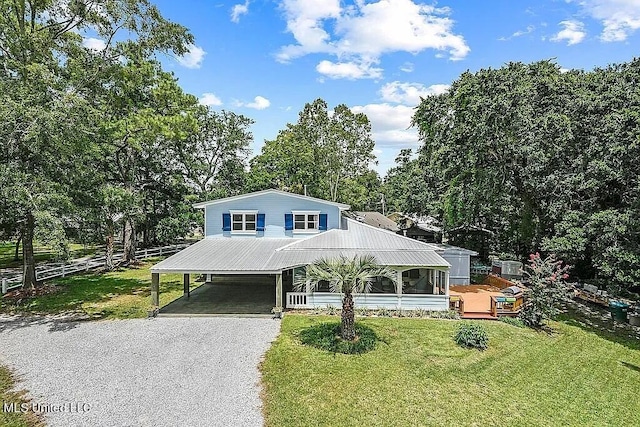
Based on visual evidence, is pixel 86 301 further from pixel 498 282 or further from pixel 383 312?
pixel 498 282

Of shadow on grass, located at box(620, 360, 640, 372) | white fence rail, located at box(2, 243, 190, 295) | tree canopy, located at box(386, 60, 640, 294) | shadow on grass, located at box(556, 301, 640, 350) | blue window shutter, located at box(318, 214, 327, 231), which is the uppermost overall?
tree canopy, located at box(386, 60, 640, 294)

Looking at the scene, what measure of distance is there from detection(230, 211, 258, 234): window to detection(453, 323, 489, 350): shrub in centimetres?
1192

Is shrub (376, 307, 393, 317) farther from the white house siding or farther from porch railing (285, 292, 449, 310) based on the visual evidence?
the white house siding

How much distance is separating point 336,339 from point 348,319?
756 millimetres

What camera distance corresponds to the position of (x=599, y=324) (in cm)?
1605

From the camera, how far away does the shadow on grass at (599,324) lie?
14.3 meters

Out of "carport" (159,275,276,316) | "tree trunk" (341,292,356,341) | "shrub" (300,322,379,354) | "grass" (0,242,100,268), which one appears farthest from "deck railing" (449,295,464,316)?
"grass" (0,242,100,268)

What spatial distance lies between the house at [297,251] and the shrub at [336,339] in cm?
243

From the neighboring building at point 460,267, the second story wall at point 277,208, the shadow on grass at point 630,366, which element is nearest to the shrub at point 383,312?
the second story wall at point 277,208

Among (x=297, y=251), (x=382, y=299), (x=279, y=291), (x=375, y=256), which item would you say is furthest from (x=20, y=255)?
(x=382, y=299)

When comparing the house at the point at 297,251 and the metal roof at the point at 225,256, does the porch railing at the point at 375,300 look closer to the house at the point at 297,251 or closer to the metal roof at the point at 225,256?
the house at the point at 297,251

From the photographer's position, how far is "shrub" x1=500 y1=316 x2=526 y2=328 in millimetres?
14859

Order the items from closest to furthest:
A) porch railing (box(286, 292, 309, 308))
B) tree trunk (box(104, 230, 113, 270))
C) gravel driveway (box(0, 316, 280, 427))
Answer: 1. gravel driveway (box(0, 316, 280, 427))
2. porch railing (box(286, 292, 309, 308))
3. tree trunk (box(104, 230, 113, 270))

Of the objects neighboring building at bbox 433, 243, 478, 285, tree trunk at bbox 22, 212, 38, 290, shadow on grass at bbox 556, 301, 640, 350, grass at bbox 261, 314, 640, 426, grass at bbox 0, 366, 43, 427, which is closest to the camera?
grass at bbox 0, 366, 43, 427
